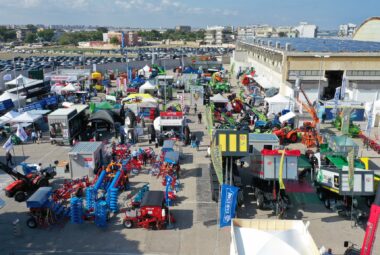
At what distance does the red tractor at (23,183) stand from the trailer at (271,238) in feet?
32.8

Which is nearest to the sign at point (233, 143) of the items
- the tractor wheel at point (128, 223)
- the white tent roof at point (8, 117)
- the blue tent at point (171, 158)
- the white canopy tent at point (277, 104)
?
the blue tent at point (171, 158)

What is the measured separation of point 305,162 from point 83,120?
1579cm

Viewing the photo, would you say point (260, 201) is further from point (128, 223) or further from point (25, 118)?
point (25, 118)

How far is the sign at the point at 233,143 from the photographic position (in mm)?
13281

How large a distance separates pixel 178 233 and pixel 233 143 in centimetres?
405

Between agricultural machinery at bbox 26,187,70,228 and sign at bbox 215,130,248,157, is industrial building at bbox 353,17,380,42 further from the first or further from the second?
agricultural machinery at bbox 26,187,70,228

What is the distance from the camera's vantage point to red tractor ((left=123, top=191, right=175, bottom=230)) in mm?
12109

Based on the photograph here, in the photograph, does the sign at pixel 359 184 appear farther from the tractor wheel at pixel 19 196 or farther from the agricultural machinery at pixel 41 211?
A: the tractor wheel at pixel 19 196

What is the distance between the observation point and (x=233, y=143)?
43.7 feet

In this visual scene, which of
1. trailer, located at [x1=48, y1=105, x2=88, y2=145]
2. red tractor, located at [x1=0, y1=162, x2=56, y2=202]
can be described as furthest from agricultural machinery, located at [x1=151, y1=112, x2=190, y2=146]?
red tractor, located at [x1=0, y1=162, x2=56, y2=202]

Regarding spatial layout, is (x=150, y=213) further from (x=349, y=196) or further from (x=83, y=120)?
(x=83, y=120)

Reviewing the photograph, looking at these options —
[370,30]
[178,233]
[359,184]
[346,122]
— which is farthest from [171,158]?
[370,30]

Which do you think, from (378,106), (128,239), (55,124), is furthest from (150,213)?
(378,106)

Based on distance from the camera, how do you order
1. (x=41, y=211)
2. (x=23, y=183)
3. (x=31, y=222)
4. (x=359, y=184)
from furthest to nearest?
(x=23, y=183), (x=359, y=184), (x=41, y=211), (x=31, y=222)
